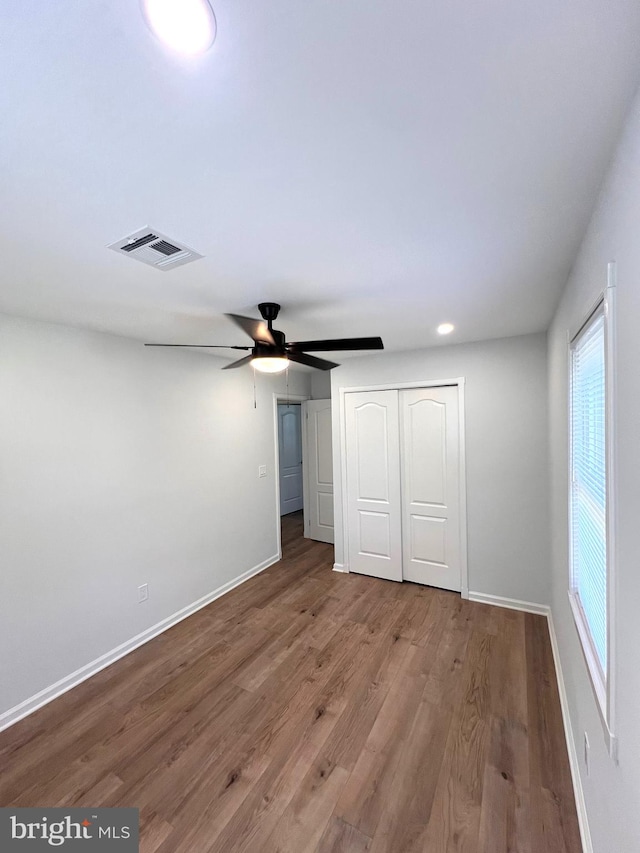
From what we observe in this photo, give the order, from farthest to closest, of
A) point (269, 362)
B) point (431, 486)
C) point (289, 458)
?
point (289, 458) → point (431, 486) → point (269, 362)

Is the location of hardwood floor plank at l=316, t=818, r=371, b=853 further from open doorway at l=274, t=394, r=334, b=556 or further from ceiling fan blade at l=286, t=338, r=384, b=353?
open doorway at l=274, t=394, r=334, b=556

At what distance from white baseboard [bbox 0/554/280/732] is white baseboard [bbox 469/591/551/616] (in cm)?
245

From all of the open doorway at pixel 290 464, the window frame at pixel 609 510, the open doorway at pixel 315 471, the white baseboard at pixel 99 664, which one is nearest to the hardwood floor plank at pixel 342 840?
the window frame at pixel 609 510

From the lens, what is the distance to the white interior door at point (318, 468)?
16.8 feet

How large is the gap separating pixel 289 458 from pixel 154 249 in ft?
18.0

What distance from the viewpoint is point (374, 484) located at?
3.95m

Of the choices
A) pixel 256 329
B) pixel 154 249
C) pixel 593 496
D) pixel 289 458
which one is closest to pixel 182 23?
pixel 154 249

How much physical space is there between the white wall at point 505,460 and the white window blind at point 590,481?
135 cm

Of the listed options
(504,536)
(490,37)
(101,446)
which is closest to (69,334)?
(101,446)

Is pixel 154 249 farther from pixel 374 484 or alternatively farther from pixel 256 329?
pixel 374 484

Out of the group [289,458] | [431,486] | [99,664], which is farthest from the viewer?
[289,458]

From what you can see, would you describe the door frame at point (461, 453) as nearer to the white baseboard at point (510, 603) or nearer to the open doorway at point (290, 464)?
the white baseboard at point (510, 603)

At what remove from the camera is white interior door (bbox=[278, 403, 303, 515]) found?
6637mm

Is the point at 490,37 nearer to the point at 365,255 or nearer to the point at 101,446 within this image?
the point at 365,255
